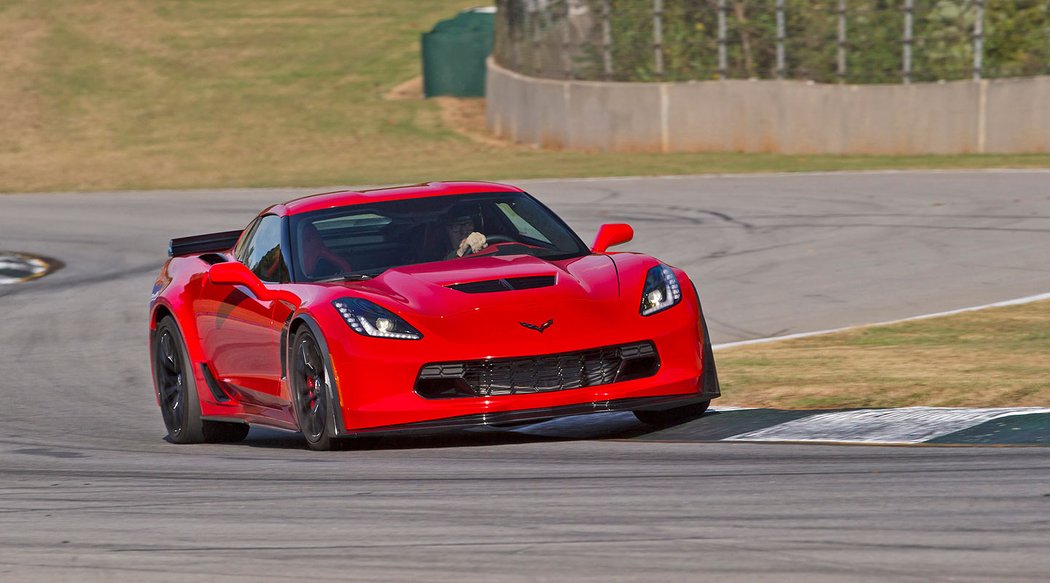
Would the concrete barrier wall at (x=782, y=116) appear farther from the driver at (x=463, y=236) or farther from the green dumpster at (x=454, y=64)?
the driver at (x=463, y=236)

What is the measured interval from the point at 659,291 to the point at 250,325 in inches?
79.1

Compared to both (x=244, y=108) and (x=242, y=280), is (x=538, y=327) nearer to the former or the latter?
(x=242, y=280)

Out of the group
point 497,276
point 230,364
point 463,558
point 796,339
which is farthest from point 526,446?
point 796,339

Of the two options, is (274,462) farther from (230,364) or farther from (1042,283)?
(1042,283)

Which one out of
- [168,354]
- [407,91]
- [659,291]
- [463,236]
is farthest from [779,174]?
[659,291]

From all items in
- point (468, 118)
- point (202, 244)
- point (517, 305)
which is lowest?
point (468, 118)

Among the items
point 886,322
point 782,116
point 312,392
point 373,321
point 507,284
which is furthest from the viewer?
point 782,116

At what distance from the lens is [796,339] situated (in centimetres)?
1156

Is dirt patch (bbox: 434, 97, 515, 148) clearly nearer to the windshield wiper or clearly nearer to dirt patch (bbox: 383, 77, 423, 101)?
dirt patch (bbox: 383, 77, 423, 101)

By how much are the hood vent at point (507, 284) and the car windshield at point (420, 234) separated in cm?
60

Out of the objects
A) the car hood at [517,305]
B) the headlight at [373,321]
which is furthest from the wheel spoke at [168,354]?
the headlight at [373,321]

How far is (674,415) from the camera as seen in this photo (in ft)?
27.2

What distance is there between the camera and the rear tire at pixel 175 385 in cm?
918

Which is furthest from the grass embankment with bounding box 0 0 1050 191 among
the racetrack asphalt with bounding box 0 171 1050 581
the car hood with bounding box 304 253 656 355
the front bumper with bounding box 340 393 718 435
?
the front bumper with bounding box 340 393 718 435
